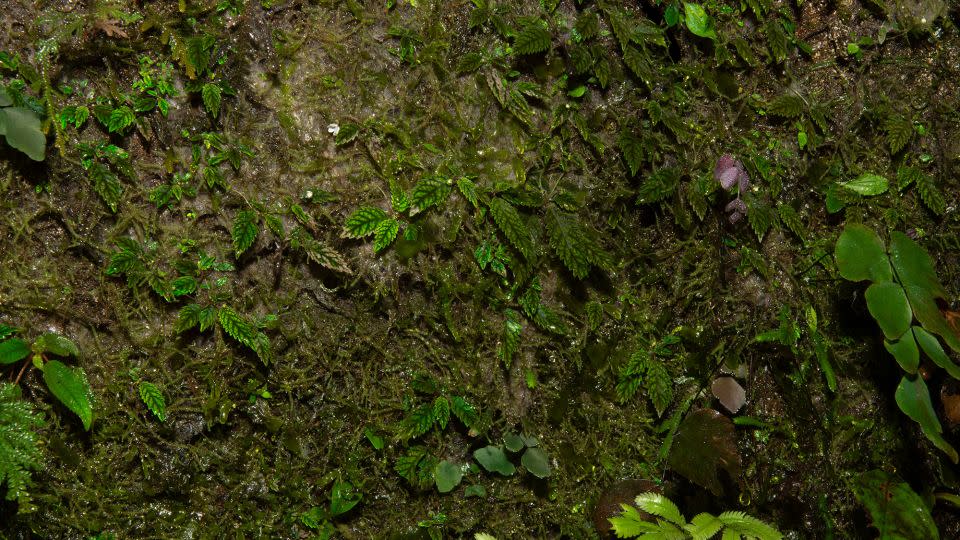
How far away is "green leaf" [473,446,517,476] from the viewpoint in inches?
86.6

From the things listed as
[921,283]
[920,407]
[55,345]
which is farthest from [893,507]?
Result: [55,345]

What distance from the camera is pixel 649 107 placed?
2.29 meters

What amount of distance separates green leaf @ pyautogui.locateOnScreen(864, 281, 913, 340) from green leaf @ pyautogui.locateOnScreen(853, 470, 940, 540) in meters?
0.55

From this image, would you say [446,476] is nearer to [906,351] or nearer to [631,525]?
[631,525]

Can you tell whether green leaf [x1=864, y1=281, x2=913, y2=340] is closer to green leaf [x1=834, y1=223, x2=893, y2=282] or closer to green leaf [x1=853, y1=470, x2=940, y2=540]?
green leaf [x1=834, y1=223, x2=893, y2=282]

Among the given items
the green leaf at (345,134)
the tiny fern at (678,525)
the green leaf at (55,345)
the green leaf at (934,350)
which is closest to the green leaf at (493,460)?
the tiny fern at (678,525)

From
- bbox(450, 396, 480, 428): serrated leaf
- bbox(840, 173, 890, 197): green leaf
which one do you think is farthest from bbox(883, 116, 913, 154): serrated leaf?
bbox(450, 396, 480, 428): serrated leaf

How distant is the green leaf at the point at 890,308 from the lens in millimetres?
2223

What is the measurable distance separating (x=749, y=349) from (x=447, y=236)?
1135 mm

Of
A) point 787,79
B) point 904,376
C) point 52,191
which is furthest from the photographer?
point 787,79

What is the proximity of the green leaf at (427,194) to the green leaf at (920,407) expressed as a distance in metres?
1.63

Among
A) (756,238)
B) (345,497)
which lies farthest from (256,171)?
(756,238)

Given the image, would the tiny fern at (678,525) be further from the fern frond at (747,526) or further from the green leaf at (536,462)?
the green leaf at (536,462)

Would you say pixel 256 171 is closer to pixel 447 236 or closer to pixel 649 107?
pixel 447 236
